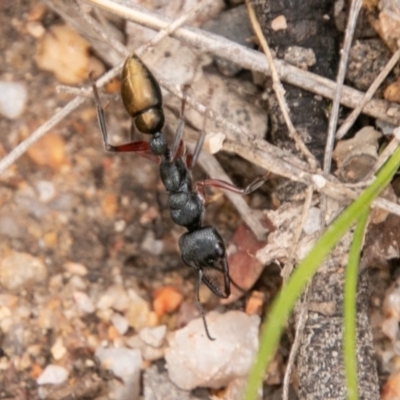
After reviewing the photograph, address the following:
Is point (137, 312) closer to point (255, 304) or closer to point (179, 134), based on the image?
point (255, 304)

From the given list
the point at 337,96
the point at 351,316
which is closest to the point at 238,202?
the point at 337,96

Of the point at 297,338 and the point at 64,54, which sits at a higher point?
the point at 64,54

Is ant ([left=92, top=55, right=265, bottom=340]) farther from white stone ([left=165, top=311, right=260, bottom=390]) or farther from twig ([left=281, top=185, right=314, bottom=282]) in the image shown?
twig ([left=281, top=185, right=314, bottom=282])

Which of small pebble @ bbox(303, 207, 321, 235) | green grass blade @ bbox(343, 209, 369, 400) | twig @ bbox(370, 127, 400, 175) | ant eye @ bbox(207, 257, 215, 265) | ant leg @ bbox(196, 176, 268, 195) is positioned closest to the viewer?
green grass blade @ bbox(343, 209, 369, 400)

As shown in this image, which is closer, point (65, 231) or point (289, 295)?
point (289, 295)

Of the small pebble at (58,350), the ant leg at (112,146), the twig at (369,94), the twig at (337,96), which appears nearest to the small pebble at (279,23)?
the twig at (337,96)

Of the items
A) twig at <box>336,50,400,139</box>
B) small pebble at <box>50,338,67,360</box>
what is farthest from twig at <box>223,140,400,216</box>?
small pebble at <box>50,338,67,360</box>

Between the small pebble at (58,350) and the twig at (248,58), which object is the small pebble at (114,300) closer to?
the small pebble at (58,350)

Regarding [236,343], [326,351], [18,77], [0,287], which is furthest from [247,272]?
[18,77]
